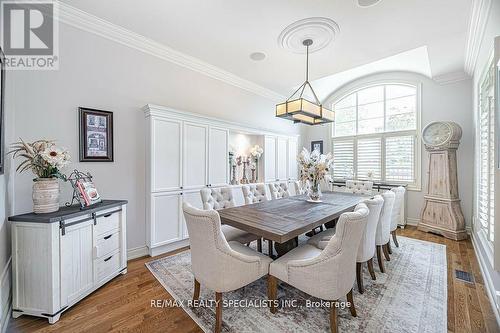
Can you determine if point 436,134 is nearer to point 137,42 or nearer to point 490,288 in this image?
point 490,288

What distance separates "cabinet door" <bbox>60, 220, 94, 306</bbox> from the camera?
189cm

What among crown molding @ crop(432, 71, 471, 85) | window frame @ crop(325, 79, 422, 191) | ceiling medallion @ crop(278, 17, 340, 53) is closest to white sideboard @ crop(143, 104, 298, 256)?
ceiling medallion @ crop(278, 17, 340, 53)

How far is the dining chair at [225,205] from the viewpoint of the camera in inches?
98.9

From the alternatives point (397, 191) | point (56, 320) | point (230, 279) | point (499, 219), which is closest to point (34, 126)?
point (56, 320)

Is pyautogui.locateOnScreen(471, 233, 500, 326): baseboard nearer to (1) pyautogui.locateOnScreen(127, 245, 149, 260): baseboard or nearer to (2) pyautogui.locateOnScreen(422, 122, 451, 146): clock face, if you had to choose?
(2) pyautogui.locateOnScreen(422, 122, 451, 146): clock face

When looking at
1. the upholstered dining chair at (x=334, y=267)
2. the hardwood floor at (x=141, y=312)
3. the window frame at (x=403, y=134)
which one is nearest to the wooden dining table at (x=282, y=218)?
the upholstered dining chair at (x=334, y=267)

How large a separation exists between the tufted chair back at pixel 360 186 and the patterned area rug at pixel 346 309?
1655 mm

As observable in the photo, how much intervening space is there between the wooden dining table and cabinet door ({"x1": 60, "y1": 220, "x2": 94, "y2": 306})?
4.43 feet

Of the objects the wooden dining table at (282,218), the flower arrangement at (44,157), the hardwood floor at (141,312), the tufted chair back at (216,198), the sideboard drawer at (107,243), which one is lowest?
the hardwood floor at (141,312)

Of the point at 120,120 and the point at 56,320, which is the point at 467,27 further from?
the point at 56,320

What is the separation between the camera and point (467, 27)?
2.70 m

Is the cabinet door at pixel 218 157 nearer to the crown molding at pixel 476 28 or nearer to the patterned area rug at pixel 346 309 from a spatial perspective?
the patterned area rug at pixel 346 309

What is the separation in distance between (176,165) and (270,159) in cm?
220

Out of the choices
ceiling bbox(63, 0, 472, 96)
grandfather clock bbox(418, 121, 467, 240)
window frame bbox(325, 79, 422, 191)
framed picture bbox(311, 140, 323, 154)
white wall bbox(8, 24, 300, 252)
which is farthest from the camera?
framed picture bbox(311, 140, 323, 154)
